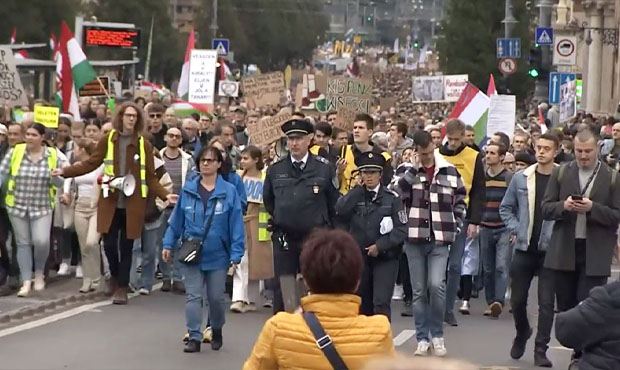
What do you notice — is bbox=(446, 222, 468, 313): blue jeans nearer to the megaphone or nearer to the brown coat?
the brown coat

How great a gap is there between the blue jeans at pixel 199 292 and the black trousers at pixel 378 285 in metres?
1.11

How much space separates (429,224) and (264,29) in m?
102

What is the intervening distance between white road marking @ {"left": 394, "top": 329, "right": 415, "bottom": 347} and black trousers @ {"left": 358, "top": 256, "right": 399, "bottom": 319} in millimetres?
1450

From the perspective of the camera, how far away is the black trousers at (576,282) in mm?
11688

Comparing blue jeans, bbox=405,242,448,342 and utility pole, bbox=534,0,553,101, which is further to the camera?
utility pole, bbox=534,0,553,101

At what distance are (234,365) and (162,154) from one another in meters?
4.92

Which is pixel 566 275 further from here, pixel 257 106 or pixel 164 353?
pixel 257 106

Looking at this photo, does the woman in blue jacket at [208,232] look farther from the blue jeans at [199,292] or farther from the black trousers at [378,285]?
the black trousers at [378,285]

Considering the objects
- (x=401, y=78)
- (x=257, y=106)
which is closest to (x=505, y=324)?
(x=257, y=106)

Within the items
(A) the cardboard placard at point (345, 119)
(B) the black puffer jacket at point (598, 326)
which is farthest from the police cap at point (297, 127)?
(A) the cardboard placard at point (345, 119)

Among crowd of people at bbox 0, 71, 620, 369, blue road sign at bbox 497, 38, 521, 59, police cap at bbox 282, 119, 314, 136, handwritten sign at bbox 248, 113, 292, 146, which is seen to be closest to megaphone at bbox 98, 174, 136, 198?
crowd of people at bbox 0, 71, 620, 369

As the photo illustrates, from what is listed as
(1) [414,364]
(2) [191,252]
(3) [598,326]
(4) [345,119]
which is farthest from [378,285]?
(1) [414,364]

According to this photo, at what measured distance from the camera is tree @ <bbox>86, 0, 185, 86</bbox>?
245ft

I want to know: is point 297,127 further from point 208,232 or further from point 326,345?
point 326,345
